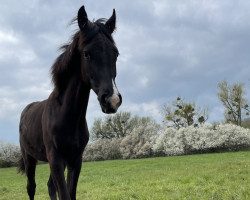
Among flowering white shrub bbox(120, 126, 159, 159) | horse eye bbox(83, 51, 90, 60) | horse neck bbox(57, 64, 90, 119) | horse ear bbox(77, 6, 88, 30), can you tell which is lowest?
flowering white shrub bbox(120, 126, 159, 159)

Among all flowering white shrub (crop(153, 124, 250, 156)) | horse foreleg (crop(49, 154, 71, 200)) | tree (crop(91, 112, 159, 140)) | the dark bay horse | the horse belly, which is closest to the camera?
the dark bay horse

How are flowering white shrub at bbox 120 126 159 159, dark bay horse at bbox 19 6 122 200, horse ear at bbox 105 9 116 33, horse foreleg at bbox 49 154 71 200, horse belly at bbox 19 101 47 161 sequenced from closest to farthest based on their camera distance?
1. dark bay horse at bbox 19 6 122 200
2. horse foreleg at bbox 49 154 71 200
3. horse ear at bbox 105 9 116 33
4. horse belly at bbox 19 101 47 161
5. flowering white shrub at bbox 120 126 159 159

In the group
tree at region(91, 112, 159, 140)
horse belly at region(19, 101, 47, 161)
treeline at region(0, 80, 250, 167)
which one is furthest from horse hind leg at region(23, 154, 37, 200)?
tree at region(91, 112, 159, 140)

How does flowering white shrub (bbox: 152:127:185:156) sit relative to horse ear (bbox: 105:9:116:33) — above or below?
below

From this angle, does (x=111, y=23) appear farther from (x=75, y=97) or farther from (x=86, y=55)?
(x=75, y=97)

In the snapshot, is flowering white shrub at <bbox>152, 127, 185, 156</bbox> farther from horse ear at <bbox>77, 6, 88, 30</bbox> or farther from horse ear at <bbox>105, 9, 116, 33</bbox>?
horse ear at <bbox>77, 6, 88, 30</bbox>

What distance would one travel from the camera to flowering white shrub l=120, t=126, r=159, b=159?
32500mm

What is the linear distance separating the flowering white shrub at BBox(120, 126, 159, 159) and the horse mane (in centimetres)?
2966

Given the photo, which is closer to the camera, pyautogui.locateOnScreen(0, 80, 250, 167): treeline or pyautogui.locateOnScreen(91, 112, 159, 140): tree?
pyautogui.locateOnScreen(0, 80, 250, 167): treeline

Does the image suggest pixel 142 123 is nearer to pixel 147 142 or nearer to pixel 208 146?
pixel 147 142

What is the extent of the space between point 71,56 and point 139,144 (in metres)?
30.8

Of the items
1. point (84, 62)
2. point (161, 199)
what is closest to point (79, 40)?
point (84, 62)

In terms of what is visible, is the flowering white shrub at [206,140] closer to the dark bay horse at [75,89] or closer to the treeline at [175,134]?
the treeline at [175,134]

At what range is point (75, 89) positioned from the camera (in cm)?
303
